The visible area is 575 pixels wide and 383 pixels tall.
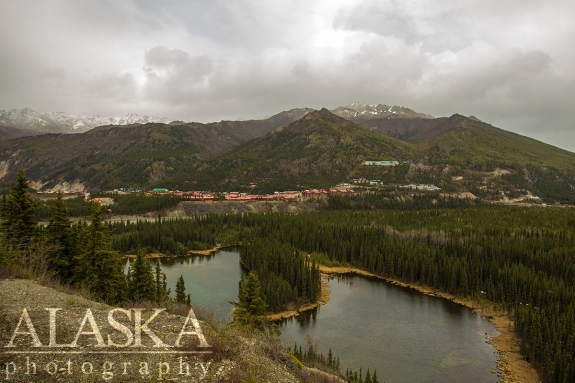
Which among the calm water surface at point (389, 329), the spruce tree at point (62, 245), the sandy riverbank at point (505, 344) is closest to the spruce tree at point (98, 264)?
the spruce tree at point (62, 245)

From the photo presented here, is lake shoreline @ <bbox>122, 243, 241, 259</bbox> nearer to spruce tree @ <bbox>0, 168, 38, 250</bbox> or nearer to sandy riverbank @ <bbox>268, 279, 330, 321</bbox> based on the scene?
sandy riverbank @ <bbox>268, 279, 330, 321</bbox>

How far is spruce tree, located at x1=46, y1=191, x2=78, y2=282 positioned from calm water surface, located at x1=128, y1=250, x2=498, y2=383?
1258cm

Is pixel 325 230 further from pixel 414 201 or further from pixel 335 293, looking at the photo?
pixel 414 201

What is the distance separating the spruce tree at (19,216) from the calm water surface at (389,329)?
57.8ft

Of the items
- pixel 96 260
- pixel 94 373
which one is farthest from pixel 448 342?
pixel 94 373

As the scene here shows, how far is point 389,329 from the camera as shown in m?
50.5

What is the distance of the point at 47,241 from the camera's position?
36.5 m

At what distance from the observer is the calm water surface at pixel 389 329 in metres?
40.7

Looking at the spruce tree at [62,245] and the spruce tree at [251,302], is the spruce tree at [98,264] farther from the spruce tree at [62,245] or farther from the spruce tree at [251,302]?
the spruce tree at [251,302]

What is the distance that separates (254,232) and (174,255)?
22.6m

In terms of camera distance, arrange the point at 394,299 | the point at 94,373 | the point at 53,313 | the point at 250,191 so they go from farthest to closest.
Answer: the point at 250,191, the point at 394,299, the point at 53,313, the point at 94,373

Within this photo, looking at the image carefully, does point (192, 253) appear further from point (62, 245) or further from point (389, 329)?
point (62, 245)

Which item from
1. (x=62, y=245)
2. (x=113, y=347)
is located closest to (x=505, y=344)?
(x=113, y=347)

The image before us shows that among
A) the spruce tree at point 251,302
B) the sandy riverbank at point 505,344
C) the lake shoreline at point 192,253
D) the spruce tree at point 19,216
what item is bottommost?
the sandy riverbank at point 505,344
